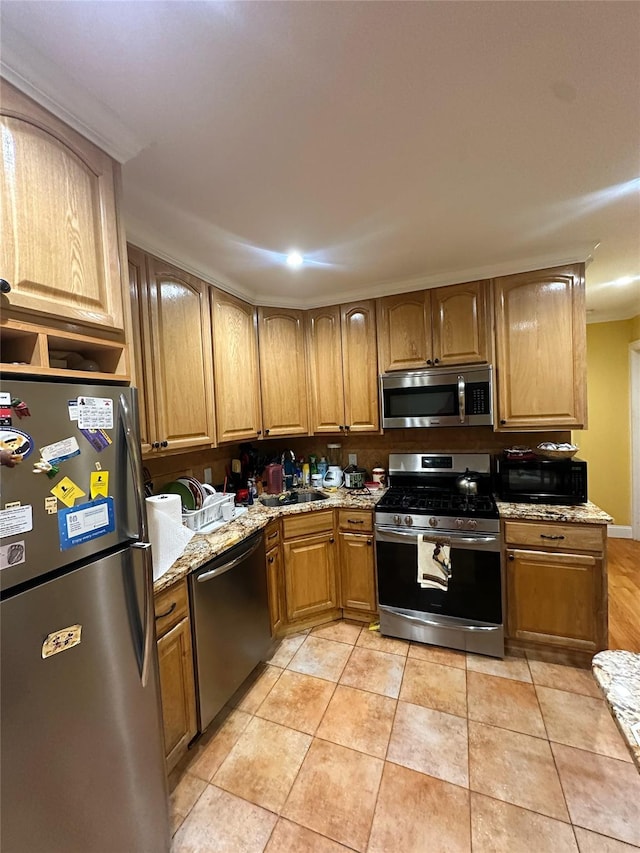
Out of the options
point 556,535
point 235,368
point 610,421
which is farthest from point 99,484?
point 610,421

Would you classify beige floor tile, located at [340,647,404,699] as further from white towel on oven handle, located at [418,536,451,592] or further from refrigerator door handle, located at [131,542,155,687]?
refrigerator door handle, located at [131,542,155,687]

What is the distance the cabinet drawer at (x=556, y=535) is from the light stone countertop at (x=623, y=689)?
1301mm

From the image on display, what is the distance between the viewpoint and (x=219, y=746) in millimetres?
1640

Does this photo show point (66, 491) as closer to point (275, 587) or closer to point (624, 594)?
point (275, 587)

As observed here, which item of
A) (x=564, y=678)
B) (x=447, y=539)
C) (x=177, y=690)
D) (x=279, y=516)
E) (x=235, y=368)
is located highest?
(x=235, y=368)

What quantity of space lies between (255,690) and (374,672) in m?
0.70

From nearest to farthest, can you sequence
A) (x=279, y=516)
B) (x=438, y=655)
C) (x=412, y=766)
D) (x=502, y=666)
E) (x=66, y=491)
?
(x=66, y=491), (x=412, y=766), (x=502, y=666), (x=438, y=655), (x=279, y=516)

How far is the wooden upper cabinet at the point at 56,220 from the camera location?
92 centimetres

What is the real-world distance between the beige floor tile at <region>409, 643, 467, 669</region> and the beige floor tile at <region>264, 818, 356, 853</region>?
3.61 feet

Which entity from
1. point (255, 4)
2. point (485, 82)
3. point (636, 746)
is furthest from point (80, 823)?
point (485, 82)

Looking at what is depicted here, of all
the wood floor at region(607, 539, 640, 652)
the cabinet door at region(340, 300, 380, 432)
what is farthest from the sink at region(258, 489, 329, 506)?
the wood floor at region(607, 539, 640, 652)

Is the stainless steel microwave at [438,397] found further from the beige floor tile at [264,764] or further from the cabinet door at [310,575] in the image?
the beige floor tile at [264,764]

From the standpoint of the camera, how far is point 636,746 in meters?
0.61

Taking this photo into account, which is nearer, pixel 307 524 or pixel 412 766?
pixel 412 766
